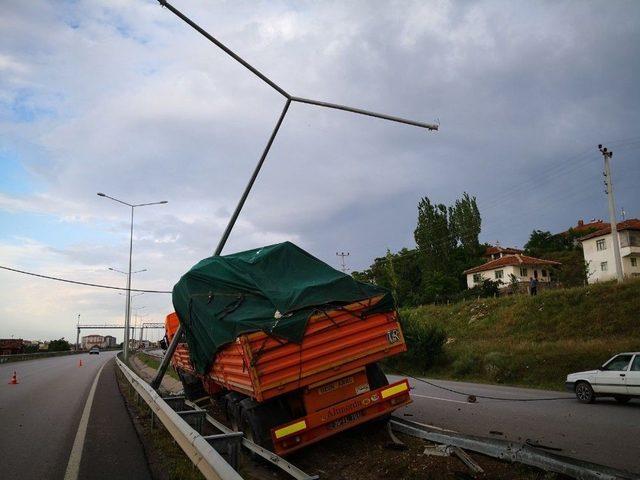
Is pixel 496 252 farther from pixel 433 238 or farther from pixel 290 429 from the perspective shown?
pixel 290 429

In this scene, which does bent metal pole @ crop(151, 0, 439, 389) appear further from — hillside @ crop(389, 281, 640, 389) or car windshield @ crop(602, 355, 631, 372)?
hillside @ crop(389, 281, 640, 389)

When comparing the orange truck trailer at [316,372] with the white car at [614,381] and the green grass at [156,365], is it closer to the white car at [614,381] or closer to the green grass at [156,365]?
the white car at [614,381]

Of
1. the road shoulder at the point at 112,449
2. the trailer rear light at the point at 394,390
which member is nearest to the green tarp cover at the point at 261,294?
the trailer rear light at the point at 394,390

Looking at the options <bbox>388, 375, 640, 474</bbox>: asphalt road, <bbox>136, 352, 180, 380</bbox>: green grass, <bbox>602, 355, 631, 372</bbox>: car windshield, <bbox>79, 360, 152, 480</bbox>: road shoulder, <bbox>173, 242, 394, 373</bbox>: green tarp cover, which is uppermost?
<bbox>173, 242, 394, 373</bbox>: green tarp cover

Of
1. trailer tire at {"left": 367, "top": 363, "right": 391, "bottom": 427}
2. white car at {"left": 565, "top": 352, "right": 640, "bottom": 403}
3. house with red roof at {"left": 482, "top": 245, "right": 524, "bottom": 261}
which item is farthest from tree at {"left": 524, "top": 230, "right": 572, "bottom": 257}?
trailer tire at {"left": 367, "top": 363, "right": 391, "bottom": 427}

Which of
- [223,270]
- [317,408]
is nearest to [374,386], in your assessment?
[317,408]

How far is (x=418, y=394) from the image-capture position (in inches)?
570

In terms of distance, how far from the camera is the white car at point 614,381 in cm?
1188

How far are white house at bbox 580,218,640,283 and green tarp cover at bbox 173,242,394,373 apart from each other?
4621 cm

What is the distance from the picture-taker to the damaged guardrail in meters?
4.73

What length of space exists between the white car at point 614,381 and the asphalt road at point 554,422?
0.27 m

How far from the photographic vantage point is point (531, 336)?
27.0 m

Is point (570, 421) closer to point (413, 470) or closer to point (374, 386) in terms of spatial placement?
point (374, 386)

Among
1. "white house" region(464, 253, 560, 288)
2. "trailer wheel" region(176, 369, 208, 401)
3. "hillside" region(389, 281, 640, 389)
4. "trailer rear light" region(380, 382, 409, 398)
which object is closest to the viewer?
"trailer rear light" region(380, 382, 409, 398)
